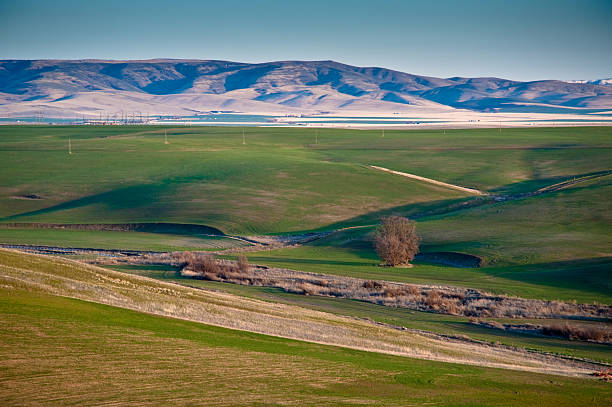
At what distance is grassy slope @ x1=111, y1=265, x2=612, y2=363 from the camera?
28808mm

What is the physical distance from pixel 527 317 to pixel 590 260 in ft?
53.3

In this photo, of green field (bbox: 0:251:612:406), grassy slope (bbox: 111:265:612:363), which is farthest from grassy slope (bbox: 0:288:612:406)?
grassy slope (bbox: 111:265:612:363)

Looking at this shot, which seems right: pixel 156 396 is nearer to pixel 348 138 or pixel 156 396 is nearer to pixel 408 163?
pixel 408 163

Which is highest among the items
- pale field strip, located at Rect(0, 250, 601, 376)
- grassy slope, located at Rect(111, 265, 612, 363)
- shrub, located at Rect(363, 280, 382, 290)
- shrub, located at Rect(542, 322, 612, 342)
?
pale field strip, located at Rect(0, 250, 601, 376)

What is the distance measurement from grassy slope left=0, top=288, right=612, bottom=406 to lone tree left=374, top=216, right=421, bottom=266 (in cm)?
3108

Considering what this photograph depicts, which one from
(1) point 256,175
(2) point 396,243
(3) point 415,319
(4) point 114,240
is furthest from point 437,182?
(3) point 415,319

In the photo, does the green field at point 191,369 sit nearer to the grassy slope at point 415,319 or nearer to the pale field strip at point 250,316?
the pale field strip at point 250,316

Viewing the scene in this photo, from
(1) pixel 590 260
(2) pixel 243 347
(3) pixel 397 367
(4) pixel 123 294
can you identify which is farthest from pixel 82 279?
(1) pixel 590 260

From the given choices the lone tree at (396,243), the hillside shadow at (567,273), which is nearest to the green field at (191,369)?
the hillside shadow at (567,273)

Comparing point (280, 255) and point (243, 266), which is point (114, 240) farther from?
point (243, 266)

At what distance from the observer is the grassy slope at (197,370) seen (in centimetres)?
1498

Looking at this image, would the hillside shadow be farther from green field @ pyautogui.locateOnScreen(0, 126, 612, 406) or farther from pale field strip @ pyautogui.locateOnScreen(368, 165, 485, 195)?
pale field strip @ pyautogui.locateOnScreen(368, 165, 485, 195)

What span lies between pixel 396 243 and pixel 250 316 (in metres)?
27.4

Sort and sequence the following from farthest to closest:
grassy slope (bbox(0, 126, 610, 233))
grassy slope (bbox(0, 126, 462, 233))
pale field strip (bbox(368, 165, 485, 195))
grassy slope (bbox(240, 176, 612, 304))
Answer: pale field strip (bbox(368, 165, 485, 195)), grassy slope (bbox(0, 126, 610, 233)), grassy slope (bbox(0, 126, 462, 233)), grassy slope (bbox(240, 176, 612, 304))
